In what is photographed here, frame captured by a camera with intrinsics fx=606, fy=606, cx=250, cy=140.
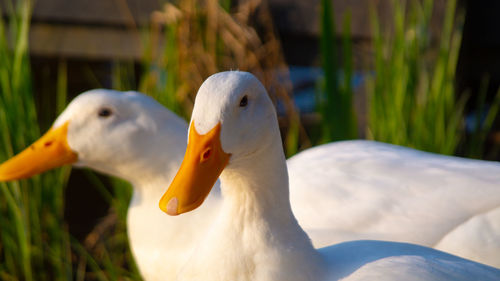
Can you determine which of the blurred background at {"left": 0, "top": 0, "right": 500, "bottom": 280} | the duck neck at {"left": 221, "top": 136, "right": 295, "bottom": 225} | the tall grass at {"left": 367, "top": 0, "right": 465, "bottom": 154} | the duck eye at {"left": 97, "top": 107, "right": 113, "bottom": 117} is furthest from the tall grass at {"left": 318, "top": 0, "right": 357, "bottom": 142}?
the duck neck at {"left": 221, "top": 136, "right": 295, "bottom": 225}

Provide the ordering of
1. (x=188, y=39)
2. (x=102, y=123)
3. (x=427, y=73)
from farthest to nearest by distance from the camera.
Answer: (x=188, y=39), (x=427, y=73), (x=102, y=123)

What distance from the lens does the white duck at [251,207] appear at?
1038 millimetres

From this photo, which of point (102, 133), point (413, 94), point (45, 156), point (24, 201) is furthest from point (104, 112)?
point (413, 94)

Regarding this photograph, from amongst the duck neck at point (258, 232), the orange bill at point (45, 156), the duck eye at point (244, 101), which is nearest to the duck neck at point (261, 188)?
the duck neck at point (258, 232)

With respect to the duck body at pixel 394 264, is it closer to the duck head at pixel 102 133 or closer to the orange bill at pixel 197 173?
the orange bill at pixel 197 173

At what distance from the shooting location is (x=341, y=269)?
119cm

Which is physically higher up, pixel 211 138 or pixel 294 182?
pixel 211 138

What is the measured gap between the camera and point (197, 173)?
1.04 metres

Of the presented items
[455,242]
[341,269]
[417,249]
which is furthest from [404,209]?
[341,269]

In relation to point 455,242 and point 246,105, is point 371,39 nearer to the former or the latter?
point 455,242

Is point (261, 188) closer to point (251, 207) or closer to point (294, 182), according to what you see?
point (251, 207)

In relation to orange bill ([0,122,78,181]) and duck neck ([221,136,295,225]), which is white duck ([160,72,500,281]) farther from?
orange bill ([0,122,78,181])

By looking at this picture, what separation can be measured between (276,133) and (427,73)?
4.87 feet

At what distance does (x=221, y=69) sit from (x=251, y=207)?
1655 millimetres
